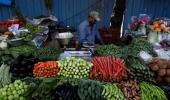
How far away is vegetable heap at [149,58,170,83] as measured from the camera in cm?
572

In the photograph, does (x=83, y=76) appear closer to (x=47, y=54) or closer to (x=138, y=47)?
(x=47, y=54)

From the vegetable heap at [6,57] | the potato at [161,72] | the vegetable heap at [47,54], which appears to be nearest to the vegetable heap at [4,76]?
the vegetable heap at [6,57]

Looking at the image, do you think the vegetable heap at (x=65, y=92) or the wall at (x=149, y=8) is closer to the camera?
the vegetable heap at (x=65, y=92)

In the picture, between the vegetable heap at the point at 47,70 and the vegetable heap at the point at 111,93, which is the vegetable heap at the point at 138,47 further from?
the vegetable heap at the point at 47,70

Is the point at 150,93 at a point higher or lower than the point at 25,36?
lower

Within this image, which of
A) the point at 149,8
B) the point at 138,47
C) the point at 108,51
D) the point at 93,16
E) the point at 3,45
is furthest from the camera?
the point at 149,8

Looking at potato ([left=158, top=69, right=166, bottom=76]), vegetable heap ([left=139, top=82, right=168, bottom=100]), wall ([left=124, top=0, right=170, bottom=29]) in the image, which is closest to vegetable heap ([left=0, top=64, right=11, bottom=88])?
vegetable heap ([left=139, top=82, right=168, bottom=100])

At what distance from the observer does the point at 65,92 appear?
16.3 feet

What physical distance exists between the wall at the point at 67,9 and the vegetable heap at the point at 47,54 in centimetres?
300

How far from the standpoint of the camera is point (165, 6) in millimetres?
9258

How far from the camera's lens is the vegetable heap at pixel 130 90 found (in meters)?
5.19

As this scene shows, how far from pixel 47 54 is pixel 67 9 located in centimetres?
332

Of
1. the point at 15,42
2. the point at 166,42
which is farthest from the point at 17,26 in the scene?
the point at 166,42

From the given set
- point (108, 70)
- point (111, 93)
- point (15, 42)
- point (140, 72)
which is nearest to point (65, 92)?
point (111, 93)
